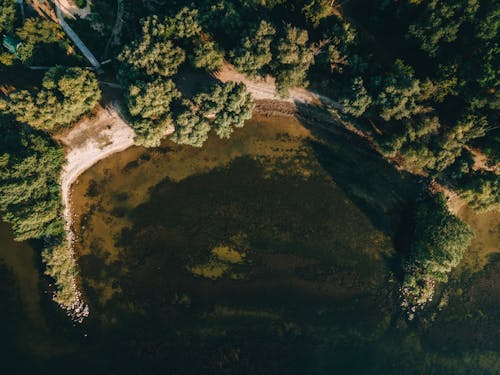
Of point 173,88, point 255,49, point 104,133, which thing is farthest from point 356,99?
point 104,133

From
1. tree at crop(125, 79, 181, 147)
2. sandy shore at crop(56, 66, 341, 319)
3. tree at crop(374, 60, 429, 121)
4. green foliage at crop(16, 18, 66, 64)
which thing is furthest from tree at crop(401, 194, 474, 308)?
green foliage at crop(16, 18, 66, 64)

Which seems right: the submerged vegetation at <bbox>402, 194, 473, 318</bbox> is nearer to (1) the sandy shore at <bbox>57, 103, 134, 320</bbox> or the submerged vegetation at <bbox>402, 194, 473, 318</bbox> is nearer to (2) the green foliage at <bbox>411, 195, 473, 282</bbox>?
(2) the green foliage at <bbox>411, 195, 473, 282</bbox>

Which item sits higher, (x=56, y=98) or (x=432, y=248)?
(x=56, y=98)

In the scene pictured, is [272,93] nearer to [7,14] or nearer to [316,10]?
[316,10]

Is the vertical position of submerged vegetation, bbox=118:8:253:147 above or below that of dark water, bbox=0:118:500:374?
above

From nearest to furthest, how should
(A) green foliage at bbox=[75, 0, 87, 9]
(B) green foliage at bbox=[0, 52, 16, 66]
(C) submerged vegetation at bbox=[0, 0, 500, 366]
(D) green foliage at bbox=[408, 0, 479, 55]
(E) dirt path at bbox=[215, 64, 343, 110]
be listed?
(D) green foliage at bbox=[408, 0, 479, 55] → (C) submerged vegetation at bbox=[0, 0, 500, 366] → (B) green foliage at bbox=[0, 52, 16, 66] → (A) green foliage at bbox=[75, 0, 87, 9] → (E) dirt path at bbox=[215, 64, 343, 110]

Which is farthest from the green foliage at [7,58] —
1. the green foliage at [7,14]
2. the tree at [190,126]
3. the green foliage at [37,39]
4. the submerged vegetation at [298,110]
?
the tree at [190,126]

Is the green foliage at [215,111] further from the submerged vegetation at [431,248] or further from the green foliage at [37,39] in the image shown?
the submerged vegetation at [431,248]
